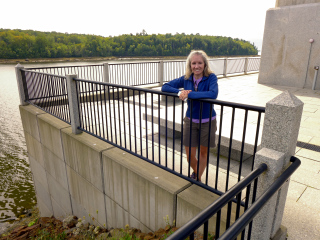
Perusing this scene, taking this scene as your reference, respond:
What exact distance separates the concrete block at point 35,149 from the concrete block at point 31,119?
0.18 meters

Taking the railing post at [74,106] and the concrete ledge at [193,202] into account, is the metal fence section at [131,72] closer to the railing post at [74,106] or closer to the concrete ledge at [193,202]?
the railing post at [74,106]

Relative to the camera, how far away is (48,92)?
6625mm

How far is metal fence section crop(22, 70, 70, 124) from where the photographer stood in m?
5.75

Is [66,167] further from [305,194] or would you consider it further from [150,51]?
[150,51]

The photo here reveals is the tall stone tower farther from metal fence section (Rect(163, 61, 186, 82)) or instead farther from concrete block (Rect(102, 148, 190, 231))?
concrete block (Rect(102, 148, 190, 231))

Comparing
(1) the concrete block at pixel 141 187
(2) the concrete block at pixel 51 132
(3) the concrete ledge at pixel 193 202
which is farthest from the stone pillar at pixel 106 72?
(3) the concrete ledge at pixel 193 202

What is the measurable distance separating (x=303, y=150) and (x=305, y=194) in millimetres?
1564

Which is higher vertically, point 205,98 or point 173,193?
point 205,98

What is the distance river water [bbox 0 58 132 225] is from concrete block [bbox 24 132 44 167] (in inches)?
192

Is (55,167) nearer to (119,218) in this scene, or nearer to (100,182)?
(100,182)

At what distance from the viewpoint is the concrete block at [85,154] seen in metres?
4.54

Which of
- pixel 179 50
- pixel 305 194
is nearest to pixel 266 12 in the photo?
pixel 305 194

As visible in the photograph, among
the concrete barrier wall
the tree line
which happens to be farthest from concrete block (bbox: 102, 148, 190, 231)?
the tree line

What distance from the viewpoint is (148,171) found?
11.6 ft
